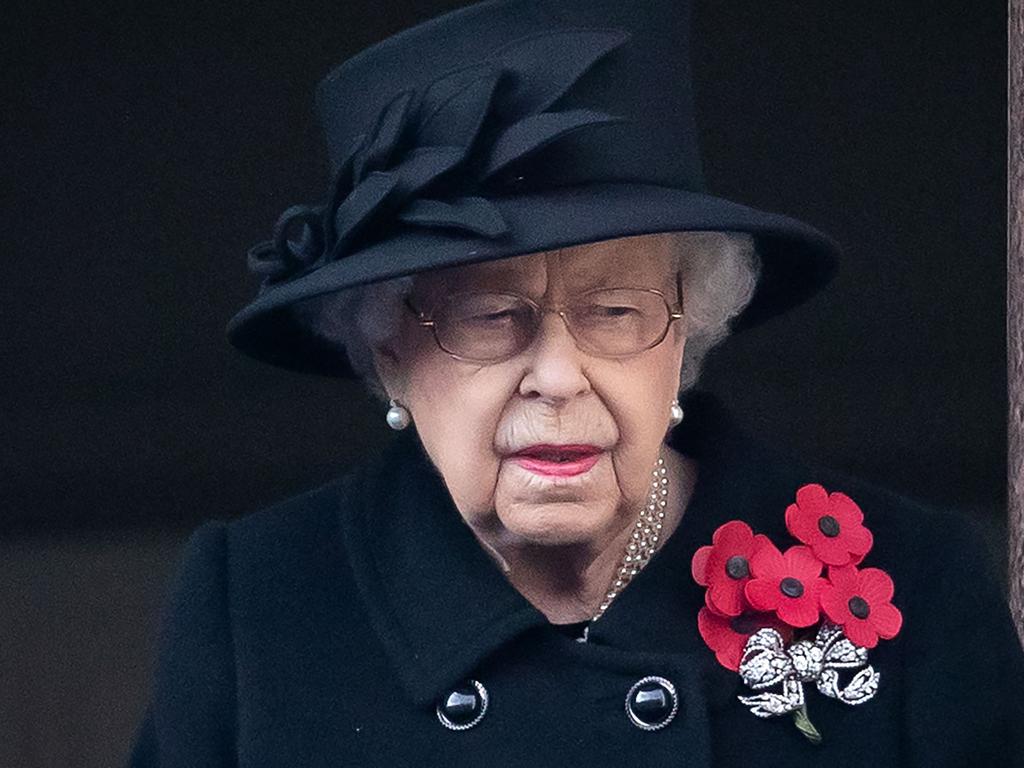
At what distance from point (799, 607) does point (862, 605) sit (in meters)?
0.08

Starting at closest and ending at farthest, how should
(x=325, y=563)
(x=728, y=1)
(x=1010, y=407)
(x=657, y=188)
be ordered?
(x=657, y=188) → (x=325, y=563) → (x=1010, y=407) → (x=728, y=1)

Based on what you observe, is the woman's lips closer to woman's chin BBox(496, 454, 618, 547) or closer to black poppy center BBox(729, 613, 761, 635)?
woman's chin BBox(496, 454, 618, 547)

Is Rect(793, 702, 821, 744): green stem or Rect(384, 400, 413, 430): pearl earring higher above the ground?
Rect(384, 400, 413, 430): pearl earring

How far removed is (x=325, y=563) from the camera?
3.32m

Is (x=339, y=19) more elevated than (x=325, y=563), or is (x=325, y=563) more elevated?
(x=339, y=19)

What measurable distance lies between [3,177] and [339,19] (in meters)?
0.68

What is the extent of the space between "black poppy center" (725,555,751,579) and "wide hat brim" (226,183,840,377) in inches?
Result: 14.6

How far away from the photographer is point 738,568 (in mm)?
3203

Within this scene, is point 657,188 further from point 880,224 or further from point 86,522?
point 86,522

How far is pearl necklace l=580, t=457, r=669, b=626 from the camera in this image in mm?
3275

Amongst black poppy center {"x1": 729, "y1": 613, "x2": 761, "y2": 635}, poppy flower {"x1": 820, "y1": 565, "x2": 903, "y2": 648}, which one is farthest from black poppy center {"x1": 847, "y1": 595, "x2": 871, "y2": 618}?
black poppy center {"x1": 729, "y1": 613, "x2": 761, "y2": 635}

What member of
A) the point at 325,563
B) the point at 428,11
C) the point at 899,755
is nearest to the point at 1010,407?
the point at 899,755

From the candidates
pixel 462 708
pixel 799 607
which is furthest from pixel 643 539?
pixel 462 708

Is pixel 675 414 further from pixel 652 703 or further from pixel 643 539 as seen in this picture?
pixel 652 703
